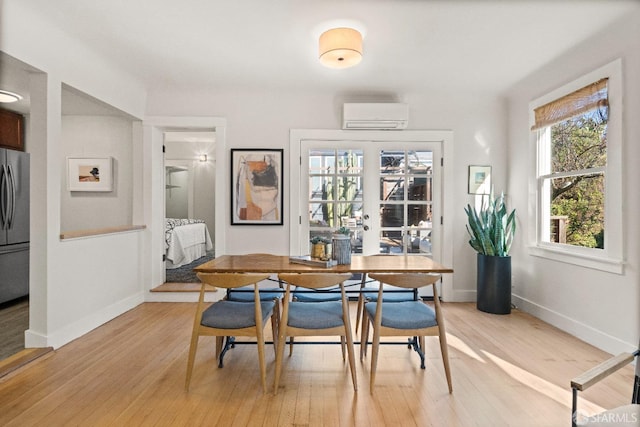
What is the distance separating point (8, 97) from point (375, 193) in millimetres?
4222

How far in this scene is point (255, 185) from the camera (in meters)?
4.17

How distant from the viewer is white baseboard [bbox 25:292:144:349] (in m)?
2.70

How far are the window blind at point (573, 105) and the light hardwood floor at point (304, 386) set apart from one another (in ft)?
6.57

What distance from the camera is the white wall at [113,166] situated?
4.26 meters

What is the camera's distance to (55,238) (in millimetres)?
2775

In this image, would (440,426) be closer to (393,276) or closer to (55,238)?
(393,276)

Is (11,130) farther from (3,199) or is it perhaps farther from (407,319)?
(407,319)

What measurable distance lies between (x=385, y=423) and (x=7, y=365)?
8.41 ft

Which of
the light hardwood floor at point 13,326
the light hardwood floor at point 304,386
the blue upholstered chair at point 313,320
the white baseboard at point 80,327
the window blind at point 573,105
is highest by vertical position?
the window blind at point 573,105

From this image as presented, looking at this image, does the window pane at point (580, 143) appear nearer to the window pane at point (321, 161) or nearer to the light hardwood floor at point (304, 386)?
the light hardwood floor at point (304, 386)

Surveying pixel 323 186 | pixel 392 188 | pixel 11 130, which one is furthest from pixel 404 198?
pixel 11 130

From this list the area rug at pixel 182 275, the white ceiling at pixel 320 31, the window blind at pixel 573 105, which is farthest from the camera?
the area rug at pixel 182 275

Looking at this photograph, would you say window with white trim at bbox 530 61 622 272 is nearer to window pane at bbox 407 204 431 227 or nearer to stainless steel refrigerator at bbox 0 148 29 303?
window pane at bbox 407 204 431 227

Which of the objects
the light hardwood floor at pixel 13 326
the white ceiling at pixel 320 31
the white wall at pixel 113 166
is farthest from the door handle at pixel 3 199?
the white ceiling at pixel 320 31
